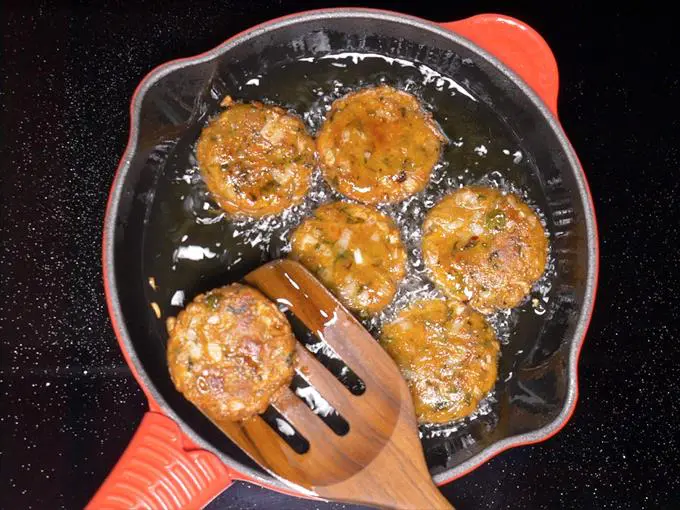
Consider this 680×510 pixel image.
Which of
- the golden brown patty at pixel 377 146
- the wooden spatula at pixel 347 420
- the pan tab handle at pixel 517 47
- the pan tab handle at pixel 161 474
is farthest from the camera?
the golden brown patty at pixel 377 146

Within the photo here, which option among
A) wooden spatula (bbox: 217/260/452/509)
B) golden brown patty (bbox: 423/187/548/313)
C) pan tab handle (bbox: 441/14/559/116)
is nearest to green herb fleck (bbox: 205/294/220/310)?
wooden spatula (bbox: 217/260/452/509)

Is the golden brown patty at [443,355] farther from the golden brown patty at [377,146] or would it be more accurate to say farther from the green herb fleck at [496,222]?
the golden brown patty at [377,146]

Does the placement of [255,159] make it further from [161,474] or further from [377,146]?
[161,474]

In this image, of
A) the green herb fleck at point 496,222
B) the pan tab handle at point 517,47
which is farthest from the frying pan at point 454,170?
the green herb fleck at point 496,222

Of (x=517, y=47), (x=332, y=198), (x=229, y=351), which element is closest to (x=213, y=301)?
(x=229, y=351)

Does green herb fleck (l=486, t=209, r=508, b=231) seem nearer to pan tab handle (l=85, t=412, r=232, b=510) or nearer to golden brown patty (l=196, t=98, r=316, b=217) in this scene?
golden brown patty (l=196, t=98, r=316, b=217)

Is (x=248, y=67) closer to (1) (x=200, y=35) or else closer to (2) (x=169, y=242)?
(1) (x=200, y=35)

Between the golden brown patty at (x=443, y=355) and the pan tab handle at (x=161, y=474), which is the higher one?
the pan tab handle at (x=161, y=474)

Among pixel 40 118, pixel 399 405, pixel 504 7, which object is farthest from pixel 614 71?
pixel 40 118
